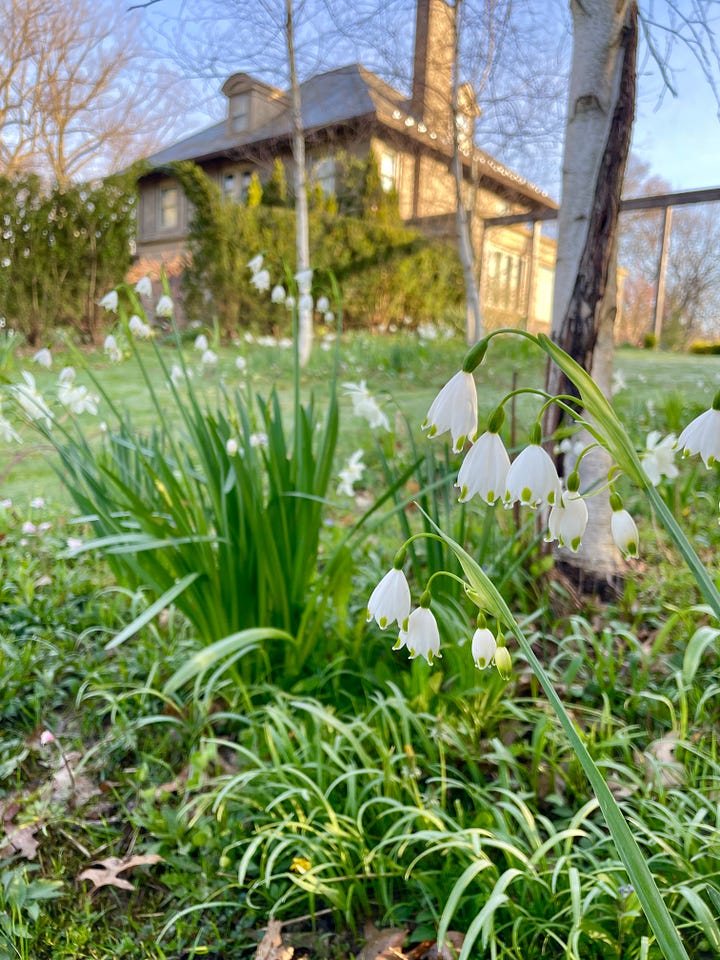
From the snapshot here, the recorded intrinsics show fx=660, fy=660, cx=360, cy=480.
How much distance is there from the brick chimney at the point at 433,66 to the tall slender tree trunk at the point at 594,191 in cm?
135

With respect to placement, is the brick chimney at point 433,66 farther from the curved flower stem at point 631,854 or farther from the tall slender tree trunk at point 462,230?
the curved flower stem at point 631,854

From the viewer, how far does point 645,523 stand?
2.27 metres

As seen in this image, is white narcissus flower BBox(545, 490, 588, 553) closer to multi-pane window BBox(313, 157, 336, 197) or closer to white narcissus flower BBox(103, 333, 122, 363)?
white narcissus flower BBox(103, 333, 122, 363)

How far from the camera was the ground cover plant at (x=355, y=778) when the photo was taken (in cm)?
90

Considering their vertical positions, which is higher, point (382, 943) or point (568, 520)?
point (568, 520)

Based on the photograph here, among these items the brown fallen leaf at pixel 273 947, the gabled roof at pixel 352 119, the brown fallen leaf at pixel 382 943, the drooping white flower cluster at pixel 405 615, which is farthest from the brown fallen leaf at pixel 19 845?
the gabled roof at pixel 352 119

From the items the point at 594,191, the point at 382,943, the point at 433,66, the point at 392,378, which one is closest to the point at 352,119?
the point at 433,66

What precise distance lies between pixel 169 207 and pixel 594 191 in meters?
2.81

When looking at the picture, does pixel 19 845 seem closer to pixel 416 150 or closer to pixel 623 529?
pixel 623 529

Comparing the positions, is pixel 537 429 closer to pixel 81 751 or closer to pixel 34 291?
pixel 81 751

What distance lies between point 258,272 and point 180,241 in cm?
239

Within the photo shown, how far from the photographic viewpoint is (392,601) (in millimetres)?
594

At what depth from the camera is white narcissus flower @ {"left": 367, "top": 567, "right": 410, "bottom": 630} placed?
591 millimetres

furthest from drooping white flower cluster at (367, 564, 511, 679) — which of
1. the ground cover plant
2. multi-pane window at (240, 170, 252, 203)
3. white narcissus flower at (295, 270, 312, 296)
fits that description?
multi-pane window at (240, 170, 252, 203)
